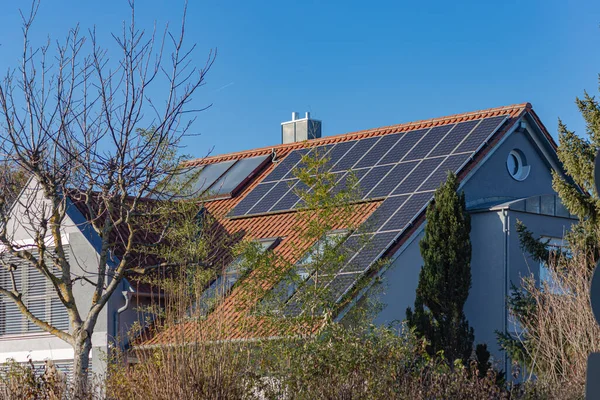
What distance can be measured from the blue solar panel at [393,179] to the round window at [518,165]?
8.01ft

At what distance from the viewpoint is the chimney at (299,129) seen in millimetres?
30922

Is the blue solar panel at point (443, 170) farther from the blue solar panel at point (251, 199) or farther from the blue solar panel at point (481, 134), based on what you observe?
the blue solar panel at point (251, 199)

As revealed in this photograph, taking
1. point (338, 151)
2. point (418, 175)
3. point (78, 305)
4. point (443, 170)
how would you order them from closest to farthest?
1. point (443, 170)
2. point (418, 175)
3. point (78, 305)
4. point (338, 151)

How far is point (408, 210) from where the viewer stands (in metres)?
19.8

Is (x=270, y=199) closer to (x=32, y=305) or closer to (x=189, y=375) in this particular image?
(x=32, y=305)

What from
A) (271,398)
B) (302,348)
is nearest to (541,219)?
(302,348)

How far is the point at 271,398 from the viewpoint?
11.2m

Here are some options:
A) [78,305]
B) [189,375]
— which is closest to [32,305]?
[78,305]

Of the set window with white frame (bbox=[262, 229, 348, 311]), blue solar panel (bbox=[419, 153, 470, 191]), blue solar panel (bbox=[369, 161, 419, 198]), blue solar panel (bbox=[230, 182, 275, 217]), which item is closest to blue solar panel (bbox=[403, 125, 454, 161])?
blue solar panel (bbox=[369, 161, 419, 198])

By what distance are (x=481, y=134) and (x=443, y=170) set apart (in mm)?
1562

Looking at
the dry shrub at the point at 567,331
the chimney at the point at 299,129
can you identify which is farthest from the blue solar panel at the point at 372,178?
the chimney at the point at 299,129

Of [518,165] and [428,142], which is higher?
[428,142]

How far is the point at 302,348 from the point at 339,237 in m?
4.44

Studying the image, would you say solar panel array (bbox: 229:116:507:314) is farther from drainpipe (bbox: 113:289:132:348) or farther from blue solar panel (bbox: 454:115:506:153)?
drainpipe (bbox: 113:289:132:348)
